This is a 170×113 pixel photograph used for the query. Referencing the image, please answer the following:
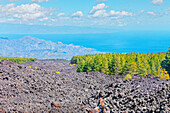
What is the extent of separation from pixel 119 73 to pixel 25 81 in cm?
3167

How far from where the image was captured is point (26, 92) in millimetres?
19531

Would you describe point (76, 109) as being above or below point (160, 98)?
below

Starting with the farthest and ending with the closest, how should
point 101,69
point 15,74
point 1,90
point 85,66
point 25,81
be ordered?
point 85,66
point 101,69
point 15,74
point 25,81
point 1,90

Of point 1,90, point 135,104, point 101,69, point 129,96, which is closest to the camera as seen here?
point 135,104

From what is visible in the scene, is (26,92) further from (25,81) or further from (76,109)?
(76,109)

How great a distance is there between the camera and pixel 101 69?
155 ft

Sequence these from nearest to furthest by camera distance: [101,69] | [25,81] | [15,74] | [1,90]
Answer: [1,90] < [25,81] < [15,74] < [101,69]

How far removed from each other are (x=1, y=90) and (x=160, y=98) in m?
14.1

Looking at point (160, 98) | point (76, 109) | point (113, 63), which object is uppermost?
point (113, 63)

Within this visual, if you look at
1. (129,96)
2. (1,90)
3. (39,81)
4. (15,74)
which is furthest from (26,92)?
(129,96)

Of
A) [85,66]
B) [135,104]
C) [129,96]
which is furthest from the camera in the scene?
[85,66]

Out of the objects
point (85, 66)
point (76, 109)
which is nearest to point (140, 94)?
point (76, 109)

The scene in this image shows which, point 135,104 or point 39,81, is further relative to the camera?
point 39,81

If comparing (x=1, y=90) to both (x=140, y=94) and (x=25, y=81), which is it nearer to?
(x=25, y=81)
